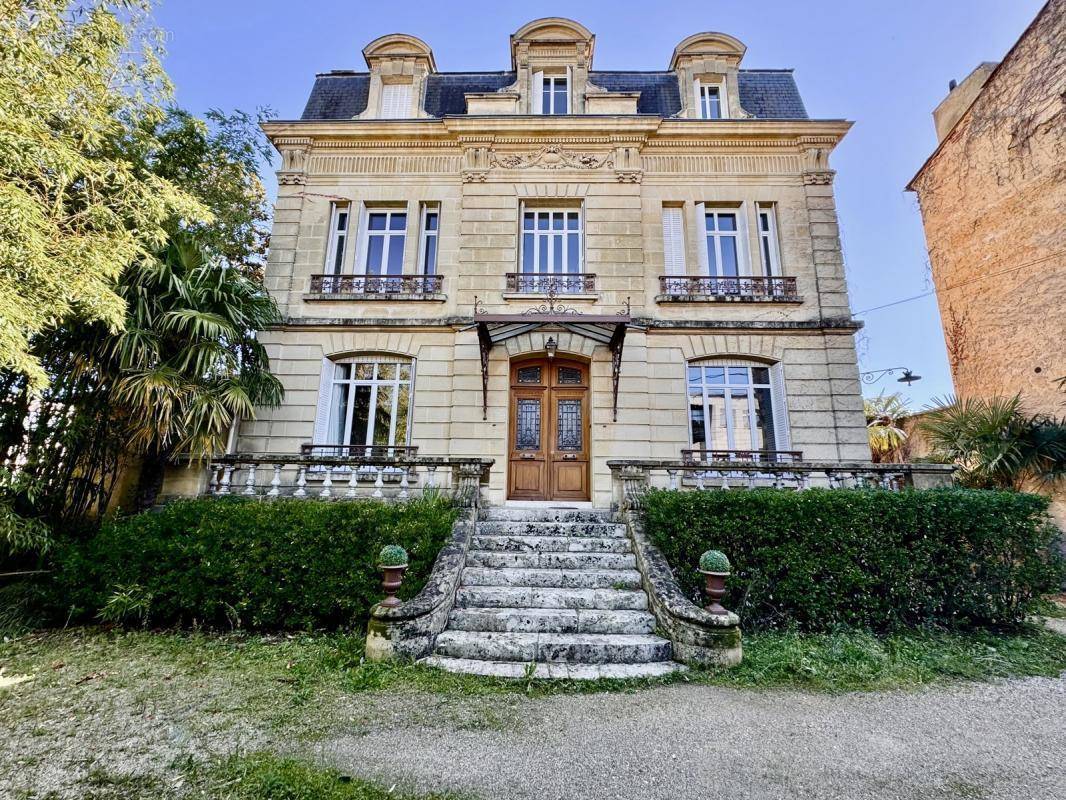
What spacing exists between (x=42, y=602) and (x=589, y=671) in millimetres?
5942

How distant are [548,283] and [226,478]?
603cm

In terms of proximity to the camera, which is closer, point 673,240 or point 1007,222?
point 673,240

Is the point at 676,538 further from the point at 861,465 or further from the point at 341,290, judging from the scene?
the point at 341,290

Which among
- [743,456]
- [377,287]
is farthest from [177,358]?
[743,456]

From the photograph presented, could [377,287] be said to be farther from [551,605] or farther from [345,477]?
[551,605]

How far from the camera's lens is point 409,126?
890 centimetres

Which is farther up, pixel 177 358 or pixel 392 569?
pixel 177 358

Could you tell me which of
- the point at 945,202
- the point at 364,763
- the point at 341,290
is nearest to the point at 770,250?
the point at 945,202

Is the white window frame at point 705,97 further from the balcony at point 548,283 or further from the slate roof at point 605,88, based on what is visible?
the balcony at point 548,283

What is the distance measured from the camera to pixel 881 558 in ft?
15.9

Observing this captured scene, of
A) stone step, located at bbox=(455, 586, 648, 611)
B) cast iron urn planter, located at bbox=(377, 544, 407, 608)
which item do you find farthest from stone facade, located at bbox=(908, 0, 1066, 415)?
cast iron urn planter, located at bbox=(377, 544, 407, 608)

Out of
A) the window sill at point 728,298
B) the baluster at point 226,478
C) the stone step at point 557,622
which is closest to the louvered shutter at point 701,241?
the window sill at point 728,298

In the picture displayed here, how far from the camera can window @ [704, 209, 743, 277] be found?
8.67 m

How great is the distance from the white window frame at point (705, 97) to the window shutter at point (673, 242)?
2274 mm
